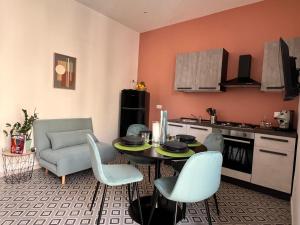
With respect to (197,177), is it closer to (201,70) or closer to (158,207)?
(158,207)

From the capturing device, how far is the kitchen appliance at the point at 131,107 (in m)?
4.38

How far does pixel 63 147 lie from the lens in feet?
10.1

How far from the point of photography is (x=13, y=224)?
1.80 metres

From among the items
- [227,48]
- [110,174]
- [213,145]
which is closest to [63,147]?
[110,174]

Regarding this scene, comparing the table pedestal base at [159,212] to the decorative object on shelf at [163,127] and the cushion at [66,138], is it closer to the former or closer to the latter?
the decorative object on shelf at [163,127]

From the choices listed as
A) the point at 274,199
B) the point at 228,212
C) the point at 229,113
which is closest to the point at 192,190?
the point at 228,212

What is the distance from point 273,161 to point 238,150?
0.50 m

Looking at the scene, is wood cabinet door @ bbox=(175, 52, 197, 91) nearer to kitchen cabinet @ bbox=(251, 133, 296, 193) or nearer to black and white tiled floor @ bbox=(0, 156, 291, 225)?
kitchen cabinet @ bbox=(251, 133, 296, 193)

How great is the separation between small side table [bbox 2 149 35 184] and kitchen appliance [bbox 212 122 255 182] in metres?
2.96

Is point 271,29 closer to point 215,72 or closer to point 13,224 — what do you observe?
point 215,72

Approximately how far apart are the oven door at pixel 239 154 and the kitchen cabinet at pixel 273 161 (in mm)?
93

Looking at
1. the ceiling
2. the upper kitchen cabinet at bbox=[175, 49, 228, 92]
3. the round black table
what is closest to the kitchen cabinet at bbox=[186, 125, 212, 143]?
the upper kitchen cabinet at bbox=[175, 49, 228, 92]

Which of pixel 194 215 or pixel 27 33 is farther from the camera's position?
pixel 27 33

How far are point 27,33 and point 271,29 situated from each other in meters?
3.83
